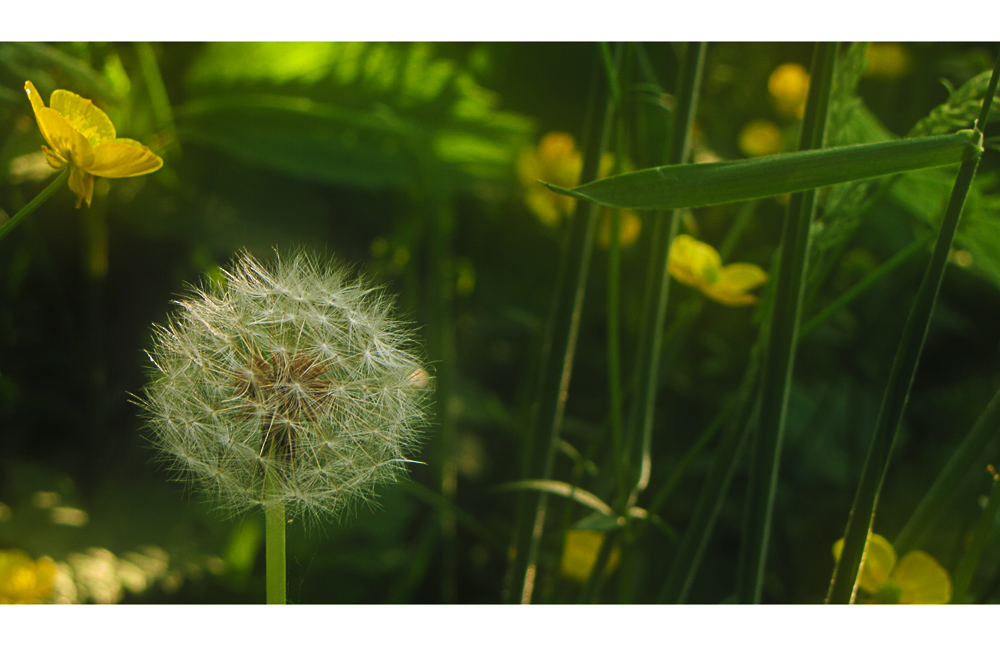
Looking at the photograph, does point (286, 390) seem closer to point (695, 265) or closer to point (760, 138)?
point (695, 265)

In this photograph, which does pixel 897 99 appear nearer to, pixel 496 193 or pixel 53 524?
pixel 496 193

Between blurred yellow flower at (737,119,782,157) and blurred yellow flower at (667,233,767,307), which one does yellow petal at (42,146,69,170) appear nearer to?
blurred yellow flower at (667,233,767,307)

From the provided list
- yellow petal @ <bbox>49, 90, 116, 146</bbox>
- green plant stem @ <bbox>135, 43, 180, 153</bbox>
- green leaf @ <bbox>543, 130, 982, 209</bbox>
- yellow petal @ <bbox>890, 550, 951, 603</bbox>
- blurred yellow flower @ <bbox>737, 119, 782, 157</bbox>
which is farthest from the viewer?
blurred yellow flower @ <bbox>737, 119, 782, 157</bbox>

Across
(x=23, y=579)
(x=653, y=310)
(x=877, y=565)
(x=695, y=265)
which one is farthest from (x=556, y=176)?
(x=23, y=579)

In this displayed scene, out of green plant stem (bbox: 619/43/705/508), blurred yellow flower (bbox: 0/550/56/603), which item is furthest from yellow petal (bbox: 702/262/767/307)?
blurred yellow flower (bbox: 0/550/56/603)
